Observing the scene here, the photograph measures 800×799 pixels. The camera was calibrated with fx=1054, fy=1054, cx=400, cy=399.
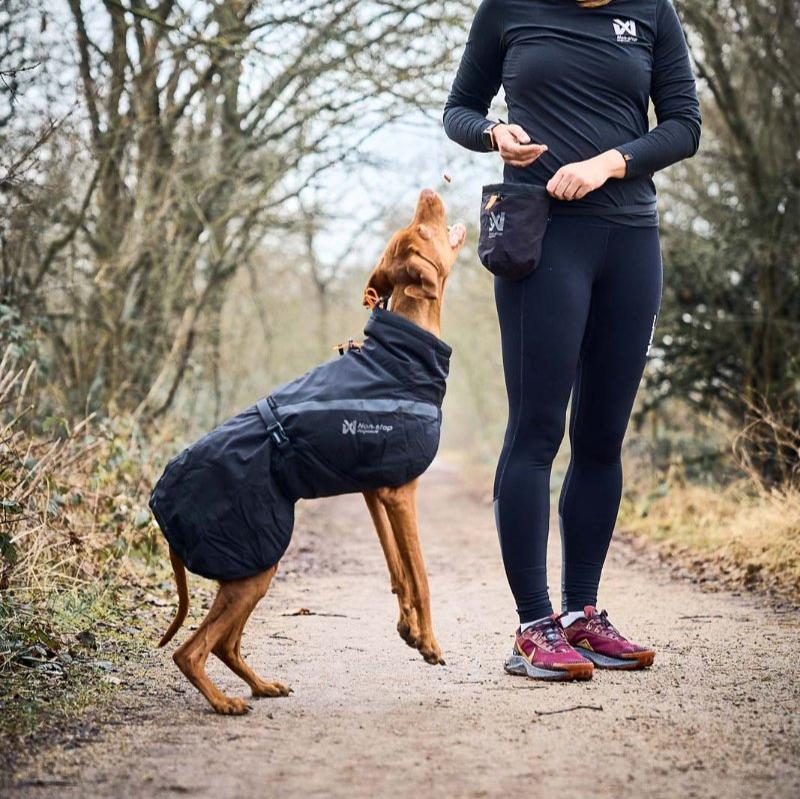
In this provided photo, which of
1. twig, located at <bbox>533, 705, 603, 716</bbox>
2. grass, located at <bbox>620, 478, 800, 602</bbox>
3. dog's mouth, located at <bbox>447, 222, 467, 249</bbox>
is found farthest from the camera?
grass, located at <bbox>620, 478, 800, 602</bbox>

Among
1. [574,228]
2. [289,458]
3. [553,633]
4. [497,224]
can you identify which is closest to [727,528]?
[553,633]

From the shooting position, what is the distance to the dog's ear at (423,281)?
3482mm

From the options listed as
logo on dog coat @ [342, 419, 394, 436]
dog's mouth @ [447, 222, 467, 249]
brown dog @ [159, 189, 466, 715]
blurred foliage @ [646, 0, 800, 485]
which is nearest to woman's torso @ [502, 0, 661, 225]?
dog's mouth @ [447, 222, 467, 249]

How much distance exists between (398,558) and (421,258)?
0.99m

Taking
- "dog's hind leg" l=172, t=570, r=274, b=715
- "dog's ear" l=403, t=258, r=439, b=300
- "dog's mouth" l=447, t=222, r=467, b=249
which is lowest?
"dog's hind leg" l=172, t=570, r=274, b=715

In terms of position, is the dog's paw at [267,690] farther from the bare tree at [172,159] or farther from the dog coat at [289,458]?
the bare tree at [172,159]

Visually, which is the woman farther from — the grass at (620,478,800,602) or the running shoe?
the grass at (620,478,800,602)

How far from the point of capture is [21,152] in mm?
5578

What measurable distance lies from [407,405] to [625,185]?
109 centimetres

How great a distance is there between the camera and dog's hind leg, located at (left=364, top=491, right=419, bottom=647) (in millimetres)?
3256

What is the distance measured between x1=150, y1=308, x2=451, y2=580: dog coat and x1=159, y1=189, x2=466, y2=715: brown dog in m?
0.09

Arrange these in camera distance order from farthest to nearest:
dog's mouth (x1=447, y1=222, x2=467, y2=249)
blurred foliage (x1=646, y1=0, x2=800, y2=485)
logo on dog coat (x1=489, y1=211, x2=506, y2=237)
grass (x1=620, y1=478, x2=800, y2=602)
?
blurred foliage (x1=646, y1=0, x2=800, y2=485), grass (x1=620, y1=478, x2=800, y2=602), dog's mouth (x1=447, y1=222, x2=467, y2=249), logo on dog coat (x1=489, y1=211, x2=506, y2=237)

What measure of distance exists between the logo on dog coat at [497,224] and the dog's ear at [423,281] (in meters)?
0.23

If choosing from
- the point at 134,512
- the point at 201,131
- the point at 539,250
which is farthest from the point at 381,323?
the point at 201,131
